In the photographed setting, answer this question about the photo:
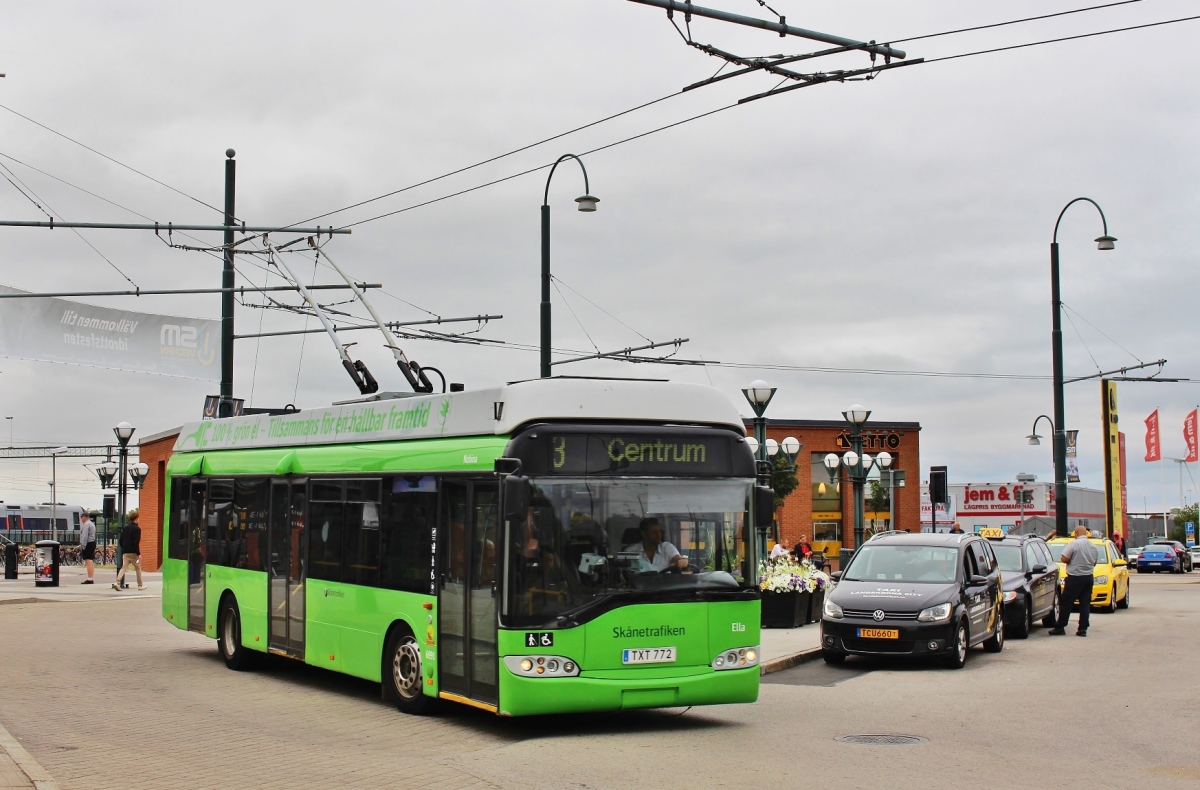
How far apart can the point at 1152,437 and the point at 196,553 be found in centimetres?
6317

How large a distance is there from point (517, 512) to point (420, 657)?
227 centimetres

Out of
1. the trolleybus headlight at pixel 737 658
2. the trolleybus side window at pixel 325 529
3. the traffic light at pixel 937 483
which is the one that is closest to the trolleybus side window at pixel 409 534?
the trolleybus side window at pixel 325 529

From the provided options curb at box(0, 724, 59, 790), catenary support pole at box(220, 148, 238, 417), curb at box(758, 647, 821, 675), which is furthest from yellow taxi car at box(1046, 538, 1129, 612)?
curb at box(0, 724, 59, 790)

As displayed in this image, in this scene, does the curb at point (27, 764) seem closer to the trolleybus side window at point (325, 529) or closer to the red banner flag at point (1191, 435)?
the trolleybus side window at point (325, 529)

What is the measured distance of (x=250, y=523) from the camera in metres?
15.6

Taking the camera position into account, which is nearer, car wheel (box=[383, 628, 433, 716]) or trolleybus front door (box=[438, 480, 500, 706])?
trolleybus front door (box=[438, 480, 500, 706])

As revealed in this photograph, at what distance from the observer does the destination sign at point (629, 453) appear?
10.6 metres

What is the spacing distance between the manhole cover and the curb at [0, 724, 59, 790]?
19.3ft

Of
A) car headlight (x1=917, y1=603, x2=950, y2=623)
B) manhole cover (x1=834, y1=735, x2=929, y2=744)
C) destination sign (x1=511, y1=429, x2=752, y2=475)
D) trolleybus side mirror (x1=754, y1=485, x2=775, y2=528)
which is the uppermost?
destination sign (x1=511, y1=429, x2=752, y2=475)

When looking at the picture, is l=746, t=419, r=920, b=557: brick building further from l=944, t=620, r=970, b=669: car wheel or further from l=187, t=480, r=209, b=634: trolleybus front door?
l=187, t=480, r=209, b=634: trolleybus front door

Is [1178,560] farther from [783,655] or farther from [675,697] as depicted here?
[675,697]

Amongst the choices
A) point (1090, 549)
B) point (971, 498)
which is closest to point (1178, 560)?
point (971, 498)

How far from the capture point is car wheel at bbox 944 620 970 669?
16.2 m

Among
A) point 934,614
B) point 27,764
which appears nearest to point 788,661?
point 934,614
